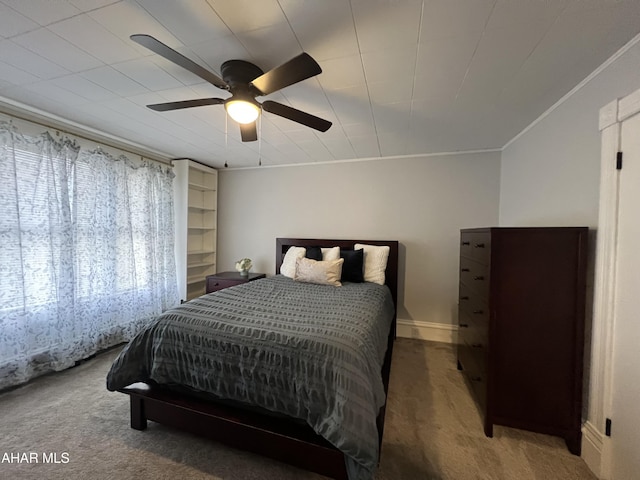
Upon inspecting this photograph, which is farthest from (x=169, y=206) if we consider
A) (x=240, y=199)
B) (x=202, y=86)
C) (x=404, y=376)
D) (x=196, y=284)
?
(x=404, y=376)

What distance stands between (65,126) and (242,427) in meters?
3.13

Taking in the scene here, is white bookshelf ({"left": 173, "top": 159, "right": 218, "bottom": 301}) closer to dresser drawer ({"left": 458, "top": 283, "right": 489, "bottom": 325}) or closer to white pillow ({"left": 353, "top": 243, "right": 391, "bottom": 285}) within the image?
white pillow ({"left": 353, "top": 243, "right": 391, "bottom": 285})

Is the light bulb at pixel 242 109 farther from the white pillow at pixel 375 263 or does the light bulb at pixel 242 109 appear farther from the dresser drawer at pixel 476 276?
the white pillow at pixel 375 263

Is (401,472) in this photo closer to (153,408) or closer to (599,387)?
(599,387)

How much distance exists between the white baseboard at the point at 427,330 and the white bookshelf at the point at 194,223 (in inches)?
119

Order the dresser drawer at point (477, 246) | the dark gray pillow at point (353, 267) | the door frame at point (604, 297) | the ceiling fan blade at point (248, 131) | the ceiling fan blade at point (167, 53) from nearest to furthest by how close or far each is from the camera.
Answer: the ceiling fan blade at point (167, 53) → the door frame at point (604, 297) → the dresser drawer at point (477, 246) → the ceiling fan blade at point (248, 131) → the dark gray pillow at point (353, 267)

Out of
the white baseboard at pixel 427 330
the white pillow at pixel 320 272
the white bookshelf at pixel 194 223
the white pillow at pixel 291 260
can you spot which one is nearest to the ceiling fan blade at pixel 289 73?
the white pillow at pixel 320 272

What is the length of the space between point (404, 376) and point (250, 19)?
2831 millimetres

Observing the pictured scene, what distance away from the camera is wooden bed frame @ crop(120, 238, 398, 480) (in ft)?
4.25

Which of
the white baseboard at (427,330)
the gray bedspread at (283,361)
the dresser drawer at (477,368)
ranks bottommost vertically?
the white baseboard at (427,330)

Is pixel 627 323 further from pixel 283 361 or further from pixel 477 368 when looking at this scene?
pixel 283 361

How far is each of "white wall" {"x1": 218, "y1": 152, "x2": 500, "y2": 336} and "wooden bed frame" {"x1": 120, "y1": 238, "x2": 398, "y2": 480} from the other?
2.04m

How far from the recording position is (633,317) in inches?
50.9

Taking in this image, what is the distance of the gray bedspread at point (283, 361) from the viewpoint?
4.01 ft
